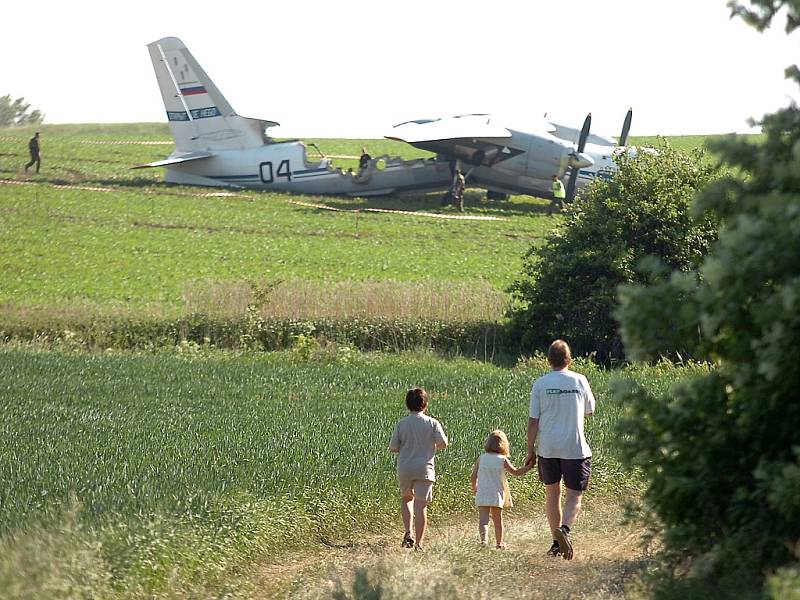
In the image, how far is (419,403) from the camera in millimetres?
9109

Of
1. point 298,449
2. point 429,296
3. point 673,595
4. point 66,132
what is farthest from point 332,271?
point 66,132

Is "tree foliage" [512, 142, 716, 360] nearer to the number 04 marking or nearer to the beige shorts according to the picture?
the beige shorts

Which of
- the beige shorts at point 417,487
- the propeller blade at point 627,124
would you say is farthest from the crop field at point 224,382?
the propeller blade at point 627,124

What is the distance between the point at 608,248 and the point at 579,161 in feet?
56.6

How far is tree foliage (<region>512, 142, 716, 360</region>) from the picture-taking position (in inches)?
886

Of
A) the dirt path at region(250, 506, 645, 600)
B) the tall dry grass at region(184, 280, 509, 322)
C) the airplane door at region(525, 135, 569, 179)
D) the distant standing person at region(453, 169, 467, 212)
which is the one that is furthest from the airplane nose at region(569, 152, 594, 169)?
the dirt path at region(250, 506, 645, 600)

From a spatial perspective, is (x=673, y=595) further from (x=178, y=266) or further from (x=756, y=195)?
(x=178, y=266)

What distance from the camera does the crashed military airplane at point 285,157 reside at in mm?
41500

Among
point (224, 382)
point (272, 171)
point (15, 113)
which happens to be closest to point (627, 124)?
point (272, 171)

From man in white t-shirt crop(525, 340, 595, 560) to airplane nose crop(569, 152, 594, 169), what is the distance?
30.8 m

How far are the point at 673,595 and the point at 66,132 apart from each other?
8242cm

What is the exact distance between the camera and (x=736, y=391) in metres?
5.96

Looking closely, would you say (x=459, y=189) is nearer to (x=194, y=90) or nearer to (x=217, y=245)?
(x=217, y=245)

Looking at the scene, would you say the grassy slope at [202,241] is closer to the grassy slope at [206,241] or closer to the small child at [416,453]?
the grassy slope at [206,241]
